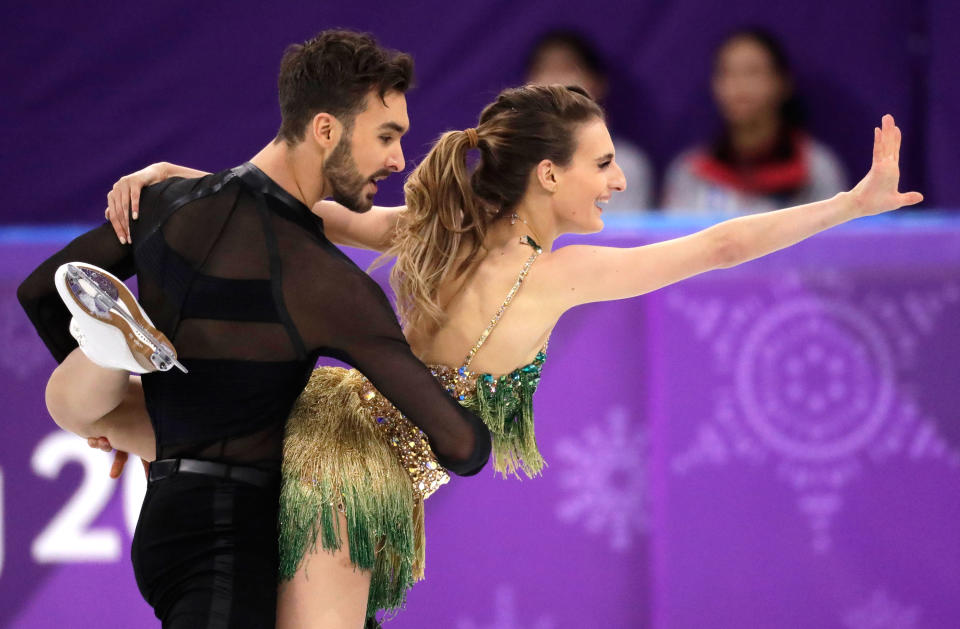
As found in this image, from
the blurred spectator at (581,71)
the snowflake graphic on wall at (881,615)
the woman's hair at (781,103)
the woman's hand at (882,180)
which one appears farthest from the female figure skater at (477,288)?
the woman's hair at (781,103)

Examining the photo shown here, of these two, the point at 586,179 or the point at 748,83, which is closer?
the point at 586,179

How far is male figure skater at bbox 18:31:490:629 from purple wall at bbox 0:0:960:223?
3.13 meters

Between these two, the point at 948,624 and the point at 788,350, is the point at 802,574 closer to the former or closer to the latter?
the point at 948,624

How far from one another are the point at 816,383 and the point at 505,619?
125 cm

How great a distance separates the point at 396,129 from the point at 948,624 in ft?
8.20

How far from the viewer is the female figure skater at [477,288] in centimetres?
260

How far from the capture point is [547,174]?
2.85 meters

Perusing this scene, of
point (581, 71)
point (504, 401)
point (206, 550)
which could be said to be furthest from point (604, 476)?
point (581, 71)

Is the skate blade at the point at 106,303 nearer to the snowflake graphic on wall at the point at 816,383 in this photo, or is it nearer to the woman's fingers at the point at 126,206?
the woman's fingers at the point at 126,206

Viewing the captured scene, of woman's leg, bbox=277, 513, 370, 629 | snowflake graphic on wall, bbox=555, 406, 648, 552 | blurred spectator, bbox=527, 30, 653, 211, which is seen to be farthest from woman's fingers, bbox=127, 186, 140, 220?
blurred spectator, bbox=527, 30, 653, 211

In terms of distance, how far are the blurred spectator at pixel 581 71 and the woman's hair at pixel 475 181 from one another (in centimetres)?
243

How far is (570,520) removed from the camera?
12.8 ft

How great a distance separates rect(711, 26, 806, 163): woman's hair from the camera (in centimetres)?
527

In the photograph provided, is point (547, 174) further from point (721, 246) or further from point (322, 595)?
point (322, 595)
